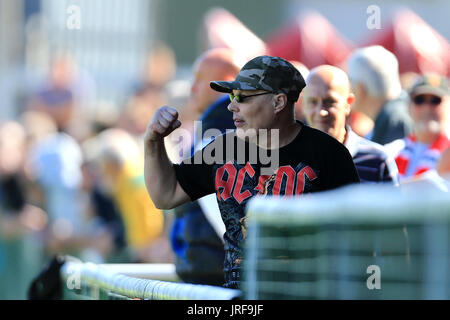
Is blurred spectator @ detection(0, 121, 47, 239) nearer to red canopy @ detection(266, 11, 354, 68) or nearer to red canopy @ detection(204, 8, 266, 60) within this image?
red canopy @ detection(204, 8, 266, 60)

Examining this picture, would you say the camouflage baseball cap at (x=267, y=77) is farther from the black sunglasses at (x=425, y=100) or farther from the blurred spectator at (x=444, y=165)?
the black sunglasses at (x=425, y=100)

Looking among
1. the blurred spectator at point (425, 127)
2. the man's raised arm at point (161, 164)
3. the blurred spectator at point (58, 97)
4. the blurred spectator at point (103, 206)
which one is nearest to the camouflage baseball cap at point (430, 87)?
the blurred spectator at point (425, 127)

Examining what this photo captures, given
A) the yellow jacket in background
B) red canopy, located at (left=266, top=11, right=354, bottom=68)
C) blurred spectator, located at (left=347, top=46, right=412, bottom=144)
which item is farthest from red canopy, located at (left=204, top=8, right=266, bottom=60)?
blurred spectator, located at (left=347, top=46, right=412, bottom=144)

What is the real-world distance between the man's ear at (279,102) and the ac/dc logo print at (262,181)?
0.84 ft

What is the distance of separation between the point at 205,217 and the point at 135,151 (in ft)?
12.3

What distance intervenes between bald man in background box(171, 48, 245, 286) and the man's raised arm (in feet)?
2.68

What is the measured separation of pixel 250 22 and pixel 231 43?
1514 centimetres

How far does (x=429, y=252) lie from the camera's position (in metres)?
2.98

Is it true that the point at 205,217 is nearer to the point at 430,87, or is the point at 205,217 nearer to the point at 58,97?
the point at 430,87

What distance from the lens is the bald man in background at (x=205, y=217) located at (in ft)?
19.8

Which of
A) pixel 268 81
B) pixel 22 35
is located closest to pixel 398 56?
pixel 268 81

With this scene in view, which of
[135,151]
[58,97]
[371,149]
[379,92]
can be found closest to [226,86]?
[371,149]

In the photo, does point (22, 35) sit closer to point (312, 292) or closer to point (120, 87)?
point (120, 87)

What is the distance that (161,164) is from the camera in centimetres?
487
